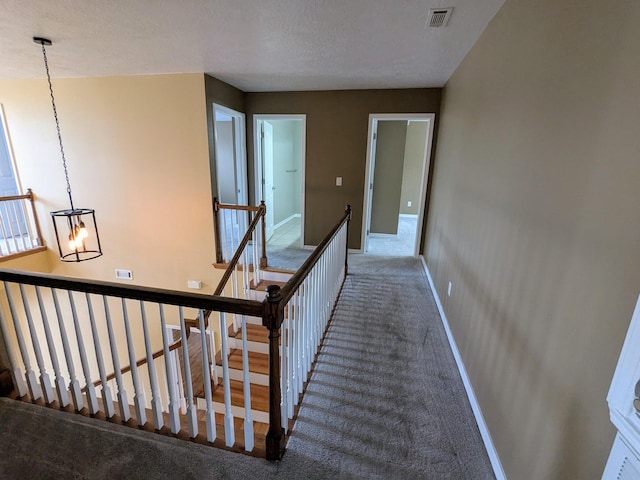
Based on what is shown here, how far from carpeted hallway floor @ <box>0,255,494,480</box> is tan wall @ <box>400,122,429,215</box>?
5.53m

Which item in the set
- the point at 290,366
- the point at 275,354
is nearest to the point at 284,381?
the point at 290,366

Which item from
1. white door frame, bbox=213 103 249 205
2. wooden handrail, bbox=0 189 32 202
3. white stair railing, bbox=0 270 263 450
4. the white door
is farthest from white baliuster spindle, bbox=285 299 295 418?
wooden handrail, bbox=0 189 32 202

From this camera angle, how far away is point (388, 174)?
5.62 meters

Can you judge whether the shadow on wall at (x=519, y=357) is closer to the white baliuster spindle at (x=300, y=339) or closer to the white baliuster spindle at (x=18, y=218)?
the white baliuster spindle at (x=300, y=339)

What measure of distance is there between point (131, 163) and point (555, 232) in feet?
15.2

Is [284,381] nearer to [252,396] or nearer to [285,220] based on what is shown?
[252,396]

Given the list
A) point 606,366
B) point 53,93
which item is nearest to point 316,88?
point 53,93

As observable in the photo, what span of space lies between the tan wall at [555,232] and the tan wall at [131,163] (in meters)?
3.33

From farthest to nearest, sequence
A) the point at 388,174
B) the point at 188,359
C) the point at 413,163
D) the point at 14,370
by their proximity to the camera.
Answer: the point at 413,163 < the point at 388,174 < the point at 14,370 < the point at 188,359

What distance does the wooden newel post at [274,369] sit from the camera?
1295 mm

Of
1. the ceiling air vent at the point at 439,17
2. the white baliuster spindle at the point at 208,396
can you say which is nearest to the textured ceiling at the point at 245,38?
the ceiling air vent at the point at 439,17

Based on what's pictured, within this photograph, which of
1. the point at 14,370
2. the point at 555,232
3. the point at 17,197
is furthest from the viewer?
the point at 17,197

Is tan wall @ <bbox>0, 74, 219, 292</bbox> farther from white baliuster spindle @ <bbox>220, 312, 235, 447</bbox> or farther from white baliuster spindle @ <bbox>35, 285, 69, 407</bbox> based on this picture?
white baliuster spindle @ <bbox>220, 312, 235, 447</bbox>

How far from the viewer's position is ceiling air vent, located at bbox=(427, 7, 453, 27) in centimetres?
203
